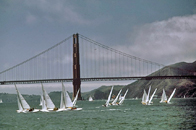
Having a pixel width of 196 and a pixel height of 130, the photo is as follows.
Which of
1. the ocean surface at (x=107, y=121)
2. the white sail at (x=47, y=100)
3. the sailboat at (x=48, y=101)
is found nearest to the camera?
the ocean surface at (x=107, y=121)

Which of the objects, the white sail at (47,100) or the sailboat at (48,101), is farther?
the sailboat at (48,101)

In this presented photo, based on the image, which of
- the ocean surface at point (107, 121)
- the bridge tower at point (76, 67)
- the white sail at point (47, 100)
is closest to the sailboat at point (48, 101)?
the white sail at point (47, 100)

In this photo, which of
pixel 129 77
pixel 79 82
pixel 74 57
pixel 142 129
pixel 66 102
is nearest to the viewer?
pixel 142 129

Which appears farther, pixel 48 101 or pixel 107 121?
pixel 48 101

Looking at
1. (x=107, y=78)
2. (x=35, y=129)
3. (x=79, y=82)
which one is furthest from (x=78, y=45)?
(x=35, y=129)

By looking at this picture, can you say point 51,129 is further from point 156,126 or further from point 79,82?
point 79,82

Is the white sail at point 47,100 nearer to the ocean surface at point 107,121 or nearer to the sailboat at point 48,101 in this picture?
the sailboat at point 48,101

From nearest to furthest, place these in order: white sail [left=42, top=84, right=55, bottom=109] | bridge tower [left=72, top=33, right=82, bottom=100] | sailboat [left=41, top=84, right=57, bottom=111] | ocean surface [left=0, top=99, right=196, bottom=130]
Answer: ocean surface [left=0, top=99, right=196, bottom=130]
white sail [left=42, top=84, right=55, bottom=109]
sailboat [left=41, top=84, right=57, bottom=111]
bridge tower [left=72, top=33, right=82, bottom=100]

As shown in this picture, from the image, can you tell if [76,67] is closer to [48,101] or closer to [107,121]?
[48,101]

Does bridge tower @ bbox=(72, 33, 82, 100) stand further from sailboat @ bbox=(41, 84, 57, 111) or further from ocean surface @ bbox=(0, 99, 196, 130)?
ocean surface @ bbox=(0, 99, 196, 130)

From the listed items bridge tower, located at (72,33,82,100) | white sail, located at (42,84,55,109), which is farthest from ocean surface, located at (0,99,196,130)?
bridge tower, located at (72,33,82,100)

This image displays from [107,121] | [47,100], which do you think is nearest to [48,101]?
[47,100]
